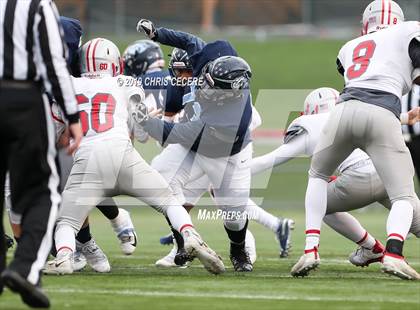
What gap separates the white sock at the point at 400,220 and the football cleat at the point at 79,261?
221 cm

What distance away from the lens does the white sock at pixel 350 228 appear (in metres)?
7.46

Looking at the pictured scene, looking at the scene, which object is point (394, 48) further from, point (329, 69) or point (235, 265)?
point (329, 69)

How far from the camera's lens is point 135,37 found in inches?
826

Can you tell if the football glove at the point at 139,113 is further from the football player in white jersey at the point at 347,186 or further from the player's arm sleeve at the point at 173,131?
the football player in white jersey at the point at 347,186

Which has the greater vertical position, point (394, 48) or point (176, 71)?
point (394, 48)

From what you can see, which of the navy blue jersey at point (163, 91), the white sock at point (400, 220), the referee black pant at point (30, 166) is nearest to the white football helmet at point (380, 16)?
the white sock at point (400, 220)

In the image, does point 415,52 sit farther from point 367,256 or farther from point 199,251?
point 199,251

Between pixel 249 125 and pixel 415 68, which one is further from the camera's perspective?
pixel 249 125

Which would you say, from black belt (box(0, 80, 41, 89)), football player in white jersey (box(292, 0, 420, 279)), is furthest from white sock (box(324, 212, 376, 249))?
black belt (box(0, 80, 41, 89))

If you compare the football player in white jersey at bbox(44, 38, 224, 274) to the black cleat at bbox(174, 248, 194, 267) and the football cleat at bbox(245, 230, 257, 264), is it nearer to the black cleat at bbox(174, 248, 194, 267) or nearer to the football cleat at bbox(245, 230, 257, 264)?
the black cleat at bbox(174, 248, 194, 267)

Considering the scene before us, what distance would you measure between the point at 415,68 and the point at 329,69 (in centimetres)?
1594

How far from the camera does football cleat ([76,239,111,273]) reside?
7090 millimetres

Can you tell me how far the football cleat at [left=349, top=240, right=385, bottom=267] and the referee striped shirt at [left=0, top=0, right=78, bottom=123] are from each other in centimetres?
313

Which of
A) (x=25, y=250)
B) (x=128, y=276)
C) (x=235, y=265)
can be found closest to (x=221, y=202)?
(x=235, y=265)
